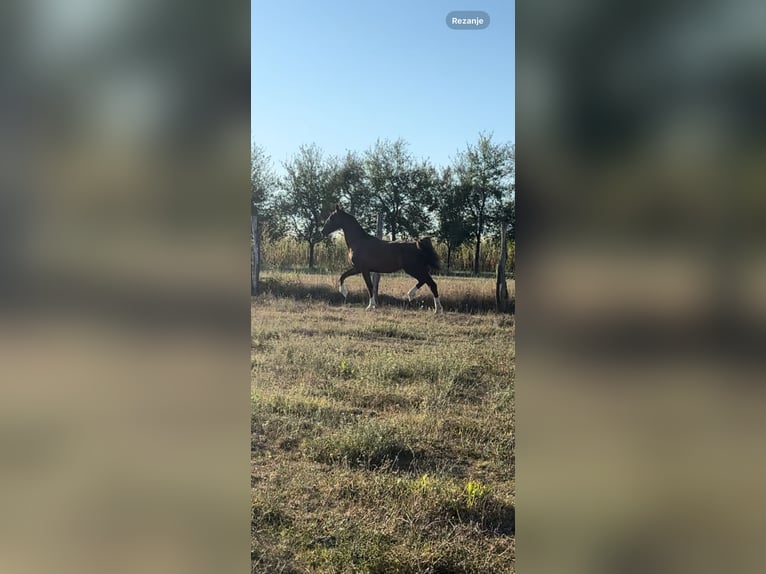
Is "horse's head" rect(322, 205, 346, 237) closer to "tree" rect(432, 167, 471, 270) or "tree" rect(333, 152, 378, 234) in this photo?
"tree" rect(333, 152, 378, 234)

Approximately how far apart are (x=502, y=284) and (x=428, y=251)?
0.24 meters

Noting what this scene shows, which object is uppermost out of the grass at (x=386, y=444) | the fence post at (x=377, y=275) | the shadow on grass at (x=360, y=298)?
the fence post at (x=377, y=275)

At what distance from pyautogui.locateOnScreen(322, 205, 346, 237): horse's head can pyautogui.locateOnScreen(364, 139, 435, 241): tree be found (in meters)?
0.11

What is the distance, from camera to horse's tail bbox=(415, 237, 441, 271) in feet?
5.34

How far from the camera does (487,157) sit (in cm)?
148

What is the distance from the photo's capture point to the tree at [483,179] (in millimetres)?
1457
